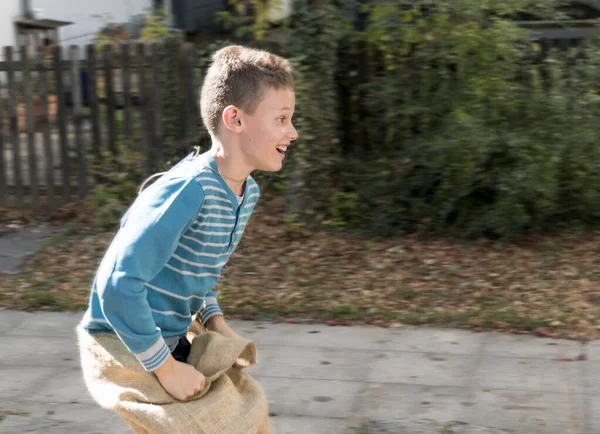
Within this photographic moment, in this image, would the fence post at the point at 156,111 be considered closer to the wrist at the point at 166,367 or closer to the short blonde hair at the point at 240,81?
the short blonde hair at the point at 240,81

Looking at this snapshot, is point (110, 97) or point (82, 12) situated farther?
point (82, 12)

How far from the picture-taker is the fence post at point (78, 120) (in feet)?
29.1

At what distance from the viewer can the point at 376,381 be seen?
484cm

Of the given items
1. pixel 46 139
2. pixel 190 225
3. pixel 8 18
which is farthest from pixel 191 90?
pixel 190 225

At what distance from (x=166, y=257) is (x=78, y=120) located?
271 inches

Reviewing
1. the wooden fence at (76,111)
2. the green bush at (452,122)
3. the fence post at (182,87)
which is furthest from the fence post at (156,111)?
the green bush at (452,122)

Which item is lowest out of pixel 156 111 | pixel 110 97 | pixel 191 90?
pixel 156 111

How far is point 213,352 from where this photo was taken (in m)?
2.59

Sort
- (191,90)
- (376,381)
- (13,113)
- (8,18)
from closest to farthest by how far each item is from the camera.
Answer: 1. (376,381)
2. (191,90)
3. (13,113)
4. (8,18)

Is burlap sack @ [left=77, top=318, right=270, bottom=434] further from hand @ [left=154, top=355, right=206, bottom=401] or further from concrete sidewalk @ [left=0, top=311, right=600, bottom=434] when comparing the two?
concrete sidewalk @ [left=0, top=311, right=600, bottom=434]

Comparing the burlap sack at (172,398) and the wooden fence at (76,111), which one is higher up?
the burlap sack at (172,398)

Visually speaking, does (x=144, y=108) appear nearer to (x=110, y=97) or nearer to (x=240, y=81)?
(x=110, y=97)

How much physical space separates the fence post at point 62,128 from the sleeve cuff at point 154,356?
689cm

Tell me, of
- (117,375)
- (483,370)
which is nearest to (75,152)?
(483,370)
